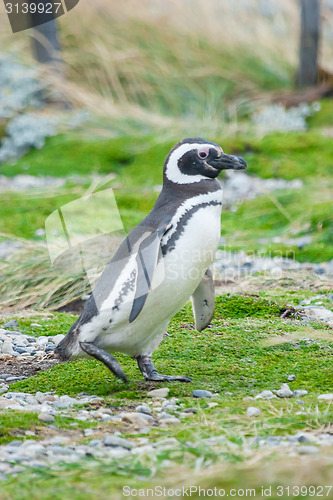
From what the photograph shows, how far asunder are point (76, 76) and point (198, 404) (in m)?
9.87

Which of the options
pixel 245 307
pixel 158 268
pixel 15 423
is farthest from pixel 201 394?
pixel 245 307

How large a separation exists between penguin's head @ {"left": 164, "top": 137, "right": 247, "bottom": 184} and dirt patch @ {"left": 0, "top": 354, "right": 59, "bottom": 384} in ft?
4.28

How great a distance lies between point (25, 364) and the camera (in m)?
4.45

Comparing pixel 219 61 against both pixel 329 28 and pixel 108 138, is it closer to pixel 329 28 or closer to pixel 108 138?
pixel 329 28

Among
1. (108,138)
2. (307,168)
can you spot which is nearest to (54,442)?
(307,168)

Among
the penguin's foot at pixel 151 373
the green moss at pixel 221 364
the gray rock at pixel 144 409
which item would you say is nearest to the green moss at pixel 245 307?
the green moss at pixel 221 364

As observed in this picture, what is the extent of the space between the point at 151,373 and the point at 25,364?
894mm

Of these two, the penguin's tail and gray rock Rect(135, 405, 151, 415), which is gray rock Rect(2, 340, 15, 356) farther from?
gray rock Rect(135, 405, 151, 415)

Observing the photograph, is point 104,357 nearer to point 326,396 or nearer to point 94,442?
point 94,442

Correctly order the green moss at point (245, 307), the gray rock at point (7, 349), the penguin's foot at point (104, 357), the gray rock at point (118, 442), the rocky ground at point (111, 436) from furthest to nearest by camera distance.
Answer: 1. the green moss at point (245, 307)
2. the gray rock at point (7, 349)
3. the penguin's foot at point (104, 357)
4. the gray rock at point (118, 442)
5. the rocky ground at point (111, 436)

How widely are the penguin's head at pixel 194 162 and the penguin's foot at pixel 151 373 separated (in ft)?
3.19

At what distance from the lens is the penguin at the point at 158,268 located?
12.4 feet

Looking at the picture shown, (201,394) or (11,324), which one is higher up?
(201,394)

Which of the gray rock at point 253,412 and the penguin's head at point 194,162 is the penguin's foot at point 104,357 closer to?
the gray rock at point 253,412
